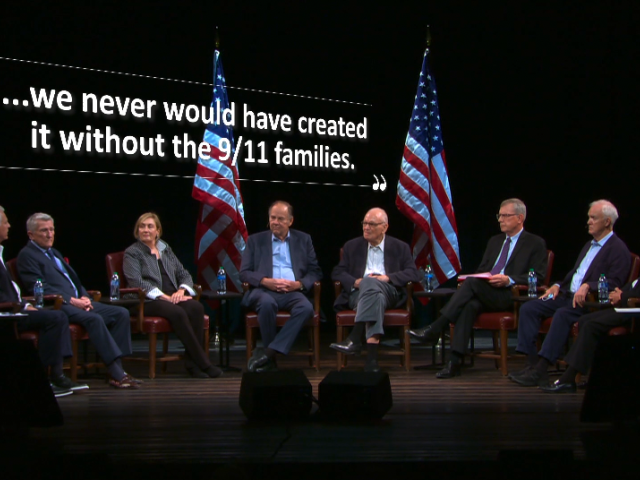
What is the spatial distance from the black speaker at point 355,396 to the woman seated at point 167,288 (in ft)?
5.41

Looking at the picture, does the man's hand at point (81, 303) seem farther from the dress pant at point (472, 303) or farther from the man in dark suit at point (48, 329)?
the dress pant at point (472, 303)

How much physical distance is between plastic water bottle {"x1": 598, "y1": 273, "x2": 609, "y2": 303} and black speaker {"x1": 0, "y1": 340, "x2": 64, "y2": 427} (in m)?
3.18

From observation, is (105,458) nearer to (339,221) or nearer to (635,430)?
(635,430)

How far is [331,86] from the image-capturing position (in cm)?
756

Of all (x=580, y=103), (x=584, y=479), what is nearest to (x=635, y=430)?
(x=584, y=479)

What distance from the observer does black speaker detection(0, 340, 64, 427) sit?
3.13 meters

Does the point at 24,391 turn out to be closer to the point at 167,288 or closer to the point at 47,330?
the point at 47,330

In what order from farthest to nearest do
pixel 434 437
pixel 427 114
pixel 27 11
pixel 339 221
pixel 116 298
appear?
pixel 339 221 → pixel 427 114 → pixel 27 11 → pixel 116 298 → pixel 434 437

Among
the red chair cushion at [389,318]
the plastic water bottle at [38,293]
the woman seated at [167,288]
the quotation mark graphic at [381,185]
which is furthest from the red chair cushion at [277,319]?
the quotation mark graphic at [381,185]

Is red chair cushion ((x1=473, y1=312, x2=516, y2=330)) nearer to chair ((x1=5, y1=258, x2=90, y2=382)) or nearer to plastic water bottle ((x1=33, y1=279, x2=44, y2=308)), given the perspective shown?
chair ((x1=5, y1=258, x2=90, y2=382))

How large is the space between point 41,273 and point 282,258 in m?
1.72

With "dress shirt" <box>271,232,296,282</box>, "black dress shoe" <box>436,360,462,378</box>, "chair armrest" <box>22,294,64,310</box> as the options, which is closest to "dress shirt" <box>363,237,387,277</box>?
"dress shirt" <box>271,232,296,282</box>

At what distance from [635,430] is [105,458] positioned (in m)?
2.30

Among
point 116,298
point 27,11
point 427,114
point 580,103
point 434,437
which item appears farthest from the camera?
point 580,103
